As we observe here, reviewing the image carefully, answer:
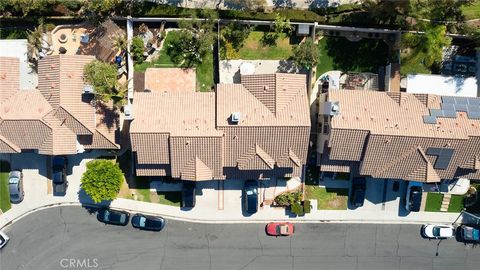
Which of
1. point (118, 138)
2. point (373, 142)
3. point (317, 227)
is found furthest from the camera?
point (317, 227)

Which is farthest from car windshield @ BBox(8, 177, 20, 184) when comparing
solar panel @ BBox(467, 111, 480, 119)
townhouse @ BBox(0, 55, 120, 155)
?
solar panel @ BBox(467, 111, 480, 119)

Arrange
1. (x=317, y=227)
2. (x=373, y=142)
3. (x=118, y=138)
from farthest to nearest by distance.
A: (x=317, y=227) → (x=118, y=138) → (x=373, y=142)

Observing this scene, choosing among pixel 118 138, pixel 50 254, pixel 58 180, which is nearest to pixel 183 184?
pixel 118 138

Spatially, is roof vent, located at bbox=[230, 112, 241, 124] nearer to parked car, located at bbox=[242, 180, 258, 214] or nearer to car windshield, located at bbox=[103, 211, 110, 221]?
parked car, located at bbox=[242, 180, 258, 214]

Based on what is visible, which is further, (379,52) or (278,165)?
(379,52)

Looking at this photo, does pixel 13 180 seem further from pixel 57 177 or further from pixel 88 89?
pixel 88 89

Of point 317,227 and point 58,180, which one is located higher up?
point 58,180

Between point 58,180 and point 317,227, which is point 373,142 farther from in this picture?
point 58,180
